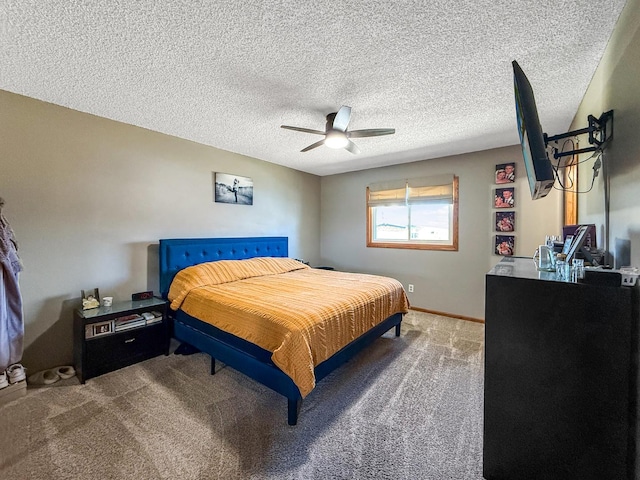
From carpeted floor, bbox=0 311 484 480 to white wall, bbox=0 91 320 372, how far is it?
0.83 meters

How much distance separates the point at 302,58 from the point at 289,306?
184cm

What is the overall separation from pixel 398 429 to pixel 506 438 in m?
0.73

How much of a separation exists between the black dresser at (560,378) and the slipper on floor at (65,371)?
10.8 feet

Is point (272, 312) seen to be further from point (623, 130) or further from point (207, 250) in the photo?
point (623, 130)

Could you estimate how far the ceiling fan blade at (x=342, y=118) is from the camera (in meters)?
2.20

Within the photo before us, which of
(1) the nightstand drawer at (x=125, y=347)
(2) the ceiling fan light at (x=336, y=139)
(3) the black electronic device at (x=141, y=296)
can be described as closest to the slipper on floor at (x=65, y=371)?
(1) the nightstand drawer at (x=125, y=347)

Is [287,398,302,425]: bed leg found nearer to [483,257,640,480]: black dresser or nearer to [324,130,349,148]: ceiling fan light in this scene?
[483,257,640,480]: black dresser

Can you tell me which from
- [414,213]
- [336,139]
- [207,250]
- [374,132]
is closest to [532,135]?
[374,132]

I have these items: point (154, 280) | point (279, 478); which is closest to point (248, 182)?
point (154, 280)

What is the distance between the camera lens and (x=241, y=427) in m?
1.79

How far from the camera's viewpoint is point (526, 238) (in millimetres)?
3492

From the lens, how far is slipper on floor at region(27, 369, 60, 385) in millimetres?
2283

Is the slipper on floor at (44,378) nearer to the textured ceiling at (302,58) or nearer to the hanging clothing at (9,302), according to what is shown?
the hanging clothing at (9,302)

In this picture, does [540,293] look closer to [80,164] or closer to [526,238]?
[526,238]
